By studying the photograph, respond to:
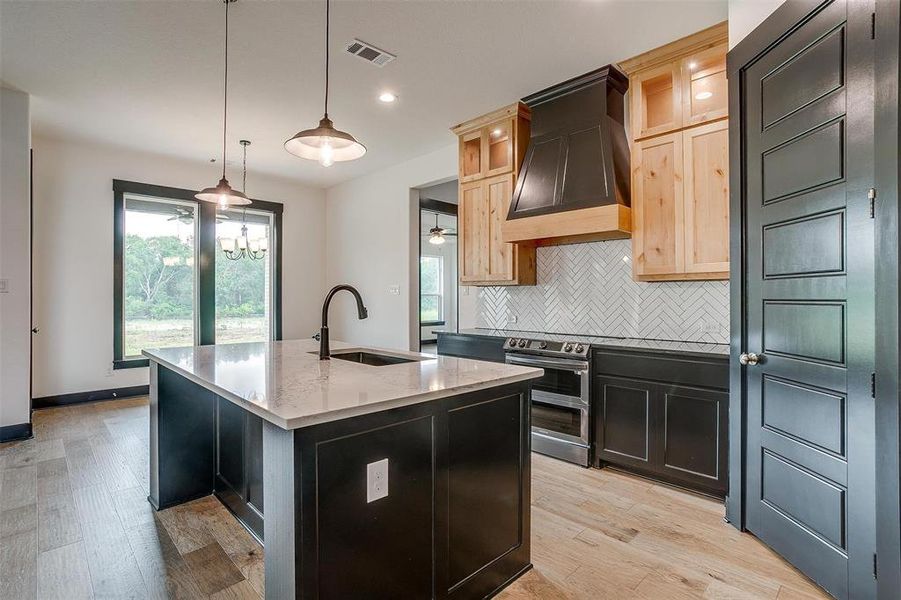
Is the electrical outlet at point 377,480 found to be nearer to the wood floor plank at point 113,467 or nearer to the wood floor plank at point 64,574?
the wood floor plank at point 64,574

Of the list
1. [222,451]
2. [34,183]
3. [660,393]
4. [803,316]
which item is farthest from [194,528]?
[34,183]

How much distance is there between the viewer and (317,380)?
1.82 m

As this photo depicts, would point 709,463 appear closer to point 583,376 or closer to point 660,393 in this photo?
point 660,393

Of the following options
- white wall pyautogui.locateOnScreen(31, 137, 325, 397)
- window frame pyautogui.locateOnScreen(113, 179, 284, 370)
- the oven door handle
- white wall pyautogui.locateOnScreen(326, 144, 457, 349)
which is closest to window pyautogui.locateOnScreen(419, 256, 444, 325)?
white wall pyautogui.locateOnScreen(326, 144, 457, 349)

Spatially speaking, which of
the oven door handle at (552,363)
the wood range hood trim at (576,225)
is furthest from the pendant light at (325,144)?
the oven door handle at (552,363)

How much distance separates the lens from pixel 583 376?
10.7ft

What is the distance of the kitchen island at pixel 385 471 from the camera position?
1335 millimetres

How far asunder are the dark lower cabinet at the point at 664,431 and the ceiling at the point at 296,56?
230 cm

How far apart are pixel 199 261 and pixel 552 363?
190 inches

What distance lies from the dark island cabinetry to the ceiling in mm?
2124

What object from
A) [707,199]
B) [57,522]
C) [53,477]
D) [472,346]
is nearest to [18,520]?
[57,522]

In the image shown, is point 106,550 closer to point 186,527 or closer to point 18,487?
point 186,527

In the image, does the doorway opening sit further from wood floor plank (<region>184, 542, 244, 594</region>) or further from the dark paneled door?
the dark paneled door

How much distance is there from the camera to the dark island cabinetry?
2.71m
